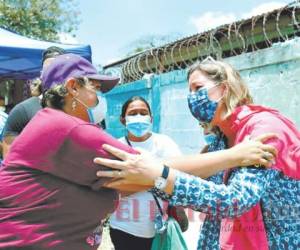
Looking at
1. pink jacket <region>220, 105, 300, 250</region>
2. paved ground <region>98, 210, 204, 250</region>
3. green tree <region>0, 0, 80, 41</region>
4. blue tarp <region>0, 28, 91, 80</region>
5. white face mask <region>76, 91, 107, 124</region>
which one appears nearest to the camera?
pink jacket <region>220, 105, 300, 250</region>

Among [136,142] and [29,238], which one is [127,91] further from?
[29,238]

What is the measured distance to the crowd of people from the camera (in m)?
1.69

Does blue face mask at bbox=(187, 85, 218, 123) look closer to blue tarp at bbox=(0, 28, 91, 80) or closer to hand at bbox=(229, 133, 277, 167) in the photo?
hand at bbox=(229, 133, 277, 167)

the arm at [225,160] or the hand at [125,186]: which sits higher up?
the arm at [225,160]

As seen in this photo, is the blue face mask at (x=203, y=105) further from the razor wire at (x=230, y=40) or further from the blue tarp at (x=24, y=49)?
the blue tarp at (x=24, y=49)

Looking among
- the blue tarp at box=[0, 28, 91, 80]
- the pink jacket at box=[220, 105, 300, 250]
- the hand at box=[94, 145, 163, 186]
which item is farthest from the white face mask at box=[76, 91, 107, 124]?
the blue tarp at box=[0, 28, 91, 80]

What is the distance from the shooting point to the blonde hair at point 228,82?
2.09m

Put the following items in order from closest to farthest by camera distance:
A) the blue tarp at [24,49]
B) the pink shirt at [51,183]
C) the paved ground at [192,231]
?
the pink shirt at [51,183] < the paved ground at [192,231] < the blue tarp at [24,49]

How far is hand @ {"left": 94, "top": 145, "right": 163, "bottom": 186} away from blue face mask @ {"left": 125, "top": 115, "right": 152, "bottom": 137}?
228 cm

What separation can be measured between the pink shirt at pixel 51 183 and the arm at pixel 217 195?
0.21 m

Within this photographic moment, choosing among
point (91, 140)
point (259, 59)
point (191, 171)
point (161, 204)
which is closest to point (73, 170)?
point (91, 140)

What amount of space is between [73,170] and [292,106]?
2989mm

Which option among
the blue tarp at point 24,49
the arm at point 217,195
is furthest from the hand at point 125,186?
the blue tarp at point 24,49

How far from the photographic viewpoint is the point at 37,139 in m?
1.68
